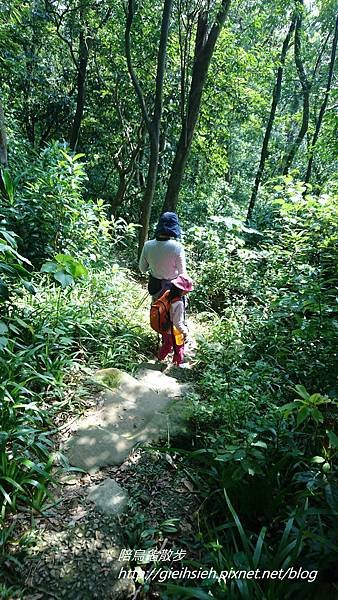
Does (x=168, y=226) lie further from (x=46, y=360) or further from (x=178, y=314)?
(x=46, y=360)

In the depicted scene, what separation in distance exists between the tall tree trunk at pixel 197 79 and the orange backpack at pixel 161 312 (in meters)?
3.79

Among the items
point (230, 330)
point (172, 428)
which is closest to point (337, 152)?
point (230, 330)

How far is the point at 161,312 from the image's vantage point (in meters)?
4.30

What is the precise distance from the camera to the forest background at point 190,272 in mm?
2373

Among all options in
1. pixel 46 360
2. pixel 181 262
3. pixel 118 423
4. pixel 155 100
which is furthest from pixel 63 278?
pixel 155 100

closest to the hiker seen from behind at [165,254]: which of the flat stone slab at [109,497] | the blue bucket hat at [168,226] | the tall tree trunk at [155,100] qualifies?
the blue bucket hat at [168,226]

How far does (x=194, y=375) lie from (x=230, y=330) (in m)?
0.96

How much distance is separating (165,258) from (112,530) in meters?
2.94

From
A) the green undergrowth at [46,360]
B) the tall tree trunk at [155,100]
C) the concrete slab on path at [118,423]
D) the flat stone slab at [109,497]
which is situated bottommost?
the flat stone slab at [109,497]

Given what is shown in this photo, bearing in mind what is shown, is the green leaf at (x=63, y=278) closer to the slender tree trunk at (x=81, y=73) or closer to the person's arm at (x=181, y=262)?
the person's arm at (x=181, y=262)

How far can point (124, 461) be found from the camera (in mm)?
2852

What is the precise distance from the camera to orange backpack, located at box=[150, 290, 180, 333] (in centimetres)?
429

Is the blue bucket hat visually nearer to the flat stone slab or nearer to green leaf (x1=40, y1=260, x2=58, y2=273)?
green leaf (x1=40, y1=260, x2=58, y2=273)

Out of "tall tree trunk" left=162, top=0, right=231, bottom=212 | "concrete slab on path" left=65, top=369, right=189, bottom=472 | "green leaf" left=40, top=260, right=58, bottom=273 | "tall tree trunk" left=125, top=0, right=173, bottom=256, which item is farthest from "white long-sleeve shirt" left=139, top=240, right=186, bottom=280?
"tall tree trunk" left=162, top=0, right=231, bottom=212
